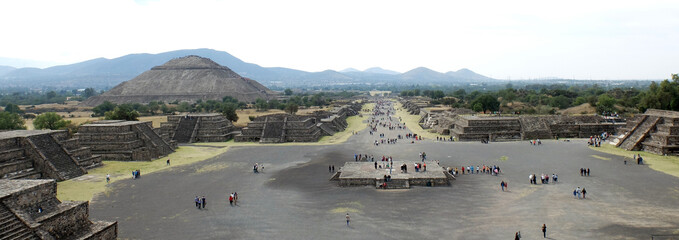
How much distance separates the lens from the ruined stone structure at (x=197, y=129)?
52094mm

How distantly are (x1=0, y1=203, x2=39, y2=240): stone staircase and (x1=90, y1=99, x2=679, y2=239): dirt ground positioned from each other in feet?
13.4

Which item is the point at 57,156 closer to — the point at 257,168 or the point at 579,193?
the point at 257,168

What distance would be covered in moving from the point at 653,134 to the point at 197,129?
179ft

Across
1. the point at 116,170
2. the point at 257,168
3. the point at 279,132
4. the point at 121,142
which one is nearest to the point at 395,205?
the point at 257,168

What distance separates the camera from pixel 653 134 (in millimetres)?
38312

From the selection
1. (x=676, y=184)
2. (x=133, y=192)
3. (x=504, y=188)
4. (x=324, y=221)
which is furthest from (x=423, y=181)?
(x=133, y=192)

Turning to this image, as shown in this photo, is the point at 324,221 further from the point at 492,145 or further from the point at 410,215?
the point at 492,145

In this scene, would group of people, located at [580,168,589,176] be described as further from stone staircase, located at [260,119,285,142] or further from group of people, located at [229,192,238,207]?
stone staircase, located at [260,119,285,142]

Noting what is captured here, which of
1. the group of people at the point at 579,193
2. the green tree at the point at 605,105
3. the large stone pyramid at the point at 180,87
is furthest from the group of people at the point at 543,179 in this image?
the large stone pyramid at the point at 180,87

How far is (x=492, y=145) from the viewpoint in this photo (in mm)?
44531

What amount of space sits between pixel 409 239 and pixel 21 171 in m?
29.6

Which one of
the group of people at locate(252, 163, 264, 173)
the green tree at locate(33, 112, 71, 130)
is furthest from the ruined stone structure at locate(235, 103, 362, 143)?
the green tree at locate(33, 112, 71, 130)

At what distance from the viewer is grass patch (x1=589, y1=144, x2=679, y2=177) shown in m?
29.9

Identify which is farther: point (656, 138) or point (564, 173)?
point (656, 138)
